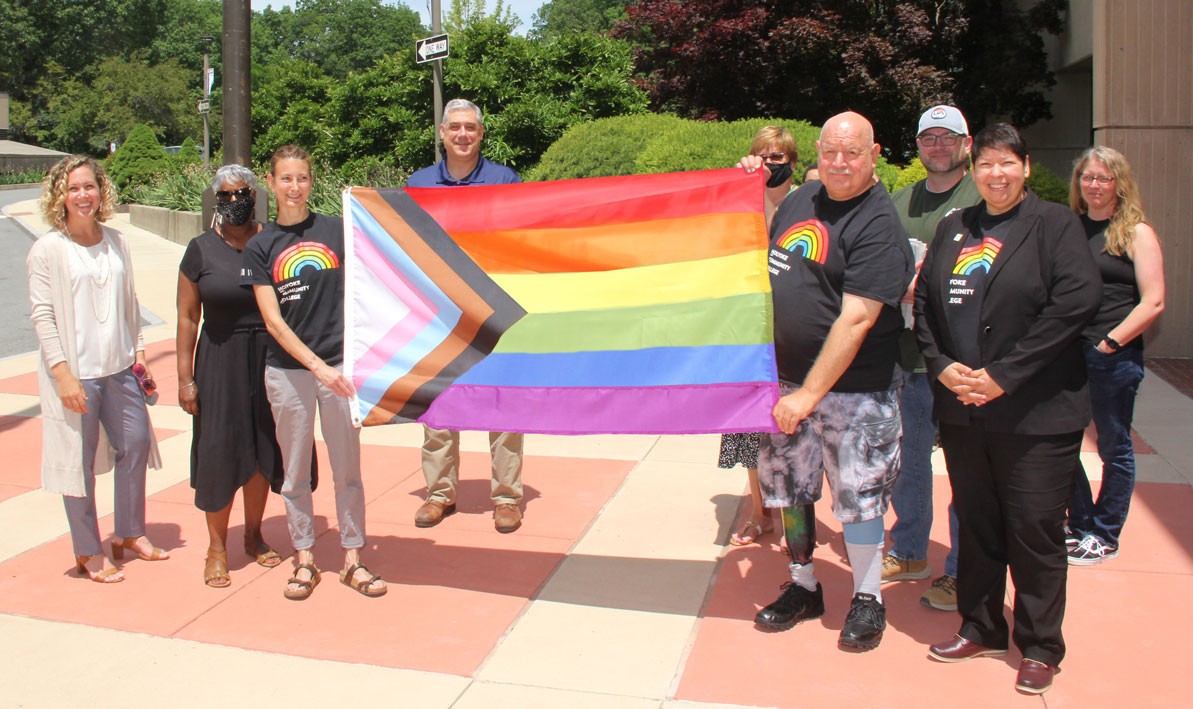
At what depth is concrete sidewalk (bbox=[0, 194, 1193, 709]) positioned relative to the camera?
3.65 meters

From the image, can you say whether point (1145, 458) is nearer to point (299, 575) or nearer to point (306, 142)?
point (299, 575)

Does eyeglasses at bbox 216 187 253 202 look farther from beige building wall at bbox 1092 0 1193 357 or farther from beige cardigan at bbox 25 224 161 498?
beige building wall at bbox 1092 0 1193 357

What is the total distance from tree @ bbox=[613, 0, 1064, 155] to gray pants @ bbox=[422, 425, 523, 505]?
11.8 m

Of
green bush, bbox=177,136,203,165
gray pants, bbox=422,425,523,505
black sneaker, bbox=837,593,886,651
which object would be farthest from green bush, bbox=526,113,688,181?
green bush, bbox=177,136,203,165

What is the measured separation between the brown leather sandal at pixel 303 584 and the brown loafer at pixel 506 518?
3.47 feet

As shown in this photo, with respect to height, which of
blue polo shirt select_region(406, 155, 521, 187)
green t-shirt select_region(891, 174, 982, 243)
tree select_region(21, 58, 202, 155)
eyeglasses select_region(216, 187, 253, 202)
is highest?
tree select_region(21, 58, 202, 155)

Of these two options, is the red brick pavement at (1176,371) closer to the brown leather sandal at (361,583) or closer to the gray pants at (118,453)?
the brown leather sandal at (361,583)

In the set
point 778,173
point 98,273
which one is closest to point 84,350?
point 98,273

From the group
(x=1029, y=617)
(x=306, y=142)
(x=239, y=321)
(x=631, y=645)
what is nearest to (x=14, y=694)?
(x=239, y=321)

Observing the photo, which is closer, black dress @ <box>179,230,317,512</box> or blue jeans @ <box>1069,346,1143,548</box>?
black dress @ <box>179,230,317,512</box>

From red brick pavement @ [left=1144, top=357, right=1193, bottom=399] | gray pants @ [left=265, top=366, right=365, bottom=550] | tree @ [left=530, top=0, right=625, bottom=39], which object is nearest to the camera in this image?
gray pants @ [left=265, top=366, right=365, bottom=550]

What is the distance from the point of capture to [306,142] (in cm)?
2042

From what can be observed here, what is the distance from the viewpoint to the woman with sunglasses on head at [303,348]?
169 inches

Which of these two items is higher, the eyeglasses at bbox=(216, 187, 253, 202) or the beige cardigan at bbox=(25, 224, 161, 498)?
the eyeglasses at bbox=(216, 187, 253, 202)
